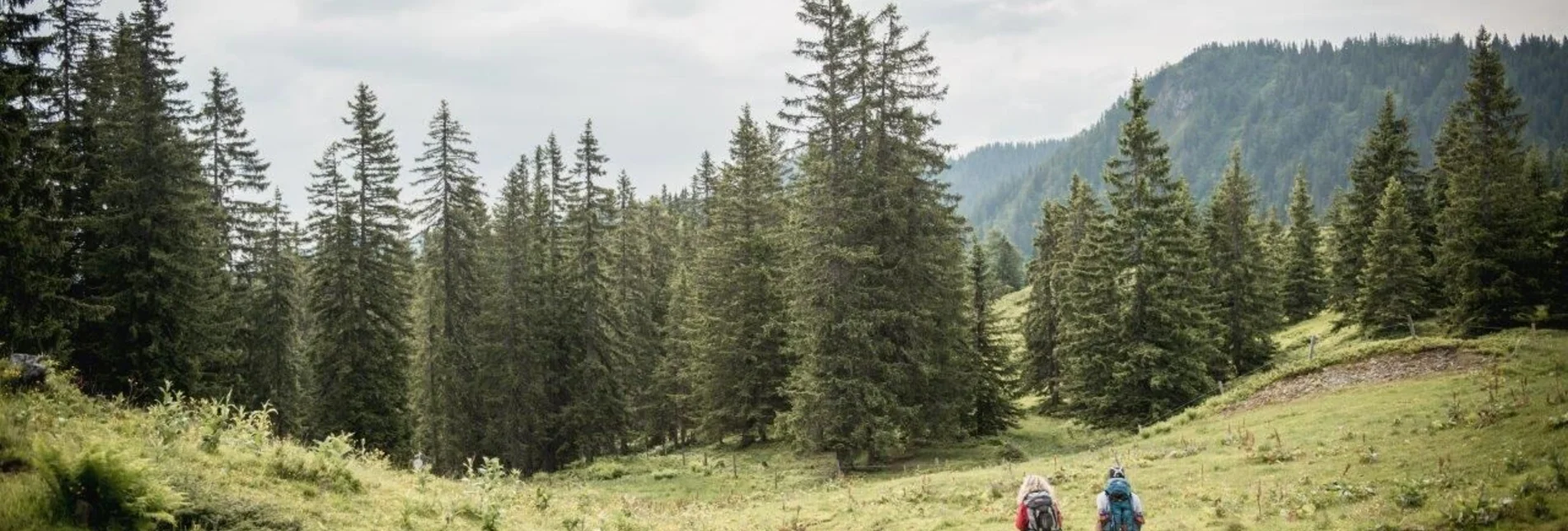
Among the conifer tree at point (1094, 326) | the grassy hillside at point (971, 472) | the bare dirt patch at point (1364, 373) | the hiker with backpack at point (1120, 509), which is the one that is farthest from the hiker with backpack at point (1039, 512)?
the conifer tree at point (1094, 326)

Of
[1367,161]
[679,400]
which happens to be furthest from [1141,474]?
[1367,161]

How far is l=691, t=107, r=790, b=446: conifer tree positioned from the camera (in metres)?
37.5

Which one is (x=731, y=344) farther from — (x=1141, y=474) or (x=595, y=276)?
(x=1141, y=474)

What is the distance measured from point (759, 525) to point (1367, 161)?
49.8 m

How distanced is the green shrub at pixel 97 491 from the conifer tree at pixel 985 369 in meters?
30.9

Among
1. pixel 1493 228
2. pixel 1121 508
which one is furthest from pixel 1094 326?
pixel 1121 508

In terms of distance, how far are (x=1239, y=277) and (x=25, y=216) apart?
5130 cm

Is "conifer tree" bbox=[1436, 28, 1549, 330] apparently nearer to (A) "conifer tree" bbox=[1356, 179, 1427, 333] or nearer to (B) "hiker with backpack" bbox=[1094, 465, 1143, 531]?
(A) "conifer tree" bbox=[1356, 179, 1427, 333]

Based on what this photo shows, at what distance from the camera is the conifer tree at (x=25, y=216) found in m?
15.8

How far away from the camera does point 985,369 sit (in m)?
38.4

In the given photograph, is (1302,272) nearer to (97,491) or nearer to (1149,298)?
(1149,298)

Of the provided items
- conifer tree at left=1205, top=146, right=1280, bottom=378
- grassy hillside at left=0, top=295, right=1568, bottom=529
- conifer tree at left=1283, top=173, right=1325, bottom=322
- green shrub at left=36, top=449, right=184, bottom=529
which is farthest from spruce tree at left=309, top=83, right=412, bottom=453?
conifer tree at left=1283, top=173, right=1325, bottom=322

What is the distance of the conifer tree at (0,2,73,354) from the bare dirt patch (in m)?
35.4

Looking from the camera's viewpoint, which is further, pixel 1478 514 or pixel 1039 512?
pixel 1478 514
